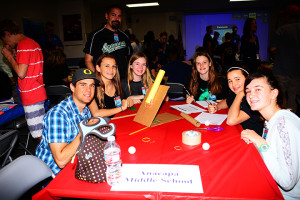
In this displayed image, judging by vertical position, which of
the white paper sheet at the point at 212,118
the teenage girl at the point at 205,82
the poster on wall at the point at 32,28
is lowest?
the white paper sheet at the point at 212,118

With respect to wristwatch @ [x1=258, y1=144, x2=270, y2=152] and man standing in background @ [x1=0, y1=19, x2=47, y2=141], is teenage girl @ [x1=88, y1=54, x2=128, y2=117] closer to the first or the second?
man standing in background @ [x1=0, y1=19, x2=47, y2=141]

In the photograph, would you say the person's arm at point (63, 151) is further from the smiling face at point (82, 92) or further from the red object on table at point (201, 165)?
the smiling face at point (82, 92)

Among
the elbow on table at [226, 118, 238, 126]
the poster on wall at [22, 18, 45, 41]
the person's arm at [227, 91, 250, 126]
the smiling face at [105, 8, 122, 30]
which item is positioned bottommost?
the elbow on table at [226, 118, 238, 126]

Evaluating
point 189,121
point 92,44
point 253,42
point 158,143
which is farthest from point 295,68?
point 92,44

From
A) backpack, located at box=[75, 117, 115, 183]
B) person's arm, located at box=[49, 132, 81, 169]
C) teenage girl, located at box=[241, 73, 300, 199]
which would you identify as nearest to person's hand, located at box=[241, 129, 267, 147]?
teenage girl, located at box=[241, 73, 300, 199]

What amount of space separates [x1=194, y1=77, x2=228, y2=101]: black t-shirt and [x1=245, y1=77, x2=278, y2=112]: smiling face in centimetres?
118

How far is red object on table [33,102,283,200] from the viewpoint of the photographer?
2.96 feet

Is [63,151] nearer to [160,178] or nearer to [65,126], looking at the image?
[65,126]

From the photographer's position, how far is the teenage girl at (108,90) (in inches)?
→ 88.4

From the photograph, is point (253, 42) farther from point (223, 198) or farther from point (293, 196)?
point (223, 198)

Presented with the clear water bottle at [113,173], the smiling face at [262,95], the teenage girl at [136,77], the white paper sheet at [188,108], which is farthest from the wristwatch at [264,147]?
the teenage girl at [136,77]

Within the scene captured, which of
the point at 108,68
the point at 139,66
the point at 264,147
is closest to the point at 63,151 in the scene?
the point at 264,147

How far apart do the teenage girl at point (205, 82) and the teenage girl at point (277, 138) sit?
117 centimetres

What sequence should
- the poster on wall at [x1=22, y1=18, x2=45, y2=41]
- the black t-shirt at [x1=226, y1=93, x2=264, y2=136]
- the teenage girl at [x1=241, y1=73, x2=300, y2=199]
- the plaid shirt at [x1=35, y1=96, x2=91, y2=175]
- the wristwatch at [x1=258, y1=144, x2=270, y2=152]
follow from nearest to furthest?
the teenage girl at [x1=241, y1=73, x2=300, y2=199]
the wristwatch at [x1=258, y1=144, x2=270, y2=152]
the plaid shirt at [x1=35, y1=96, x2=91, y2=175]
the black t-shirt at [x1=226, y1=93, x2=264, y2=136]
the poster on wall at [x1=22, y1=18, x2=45, y2=41]
